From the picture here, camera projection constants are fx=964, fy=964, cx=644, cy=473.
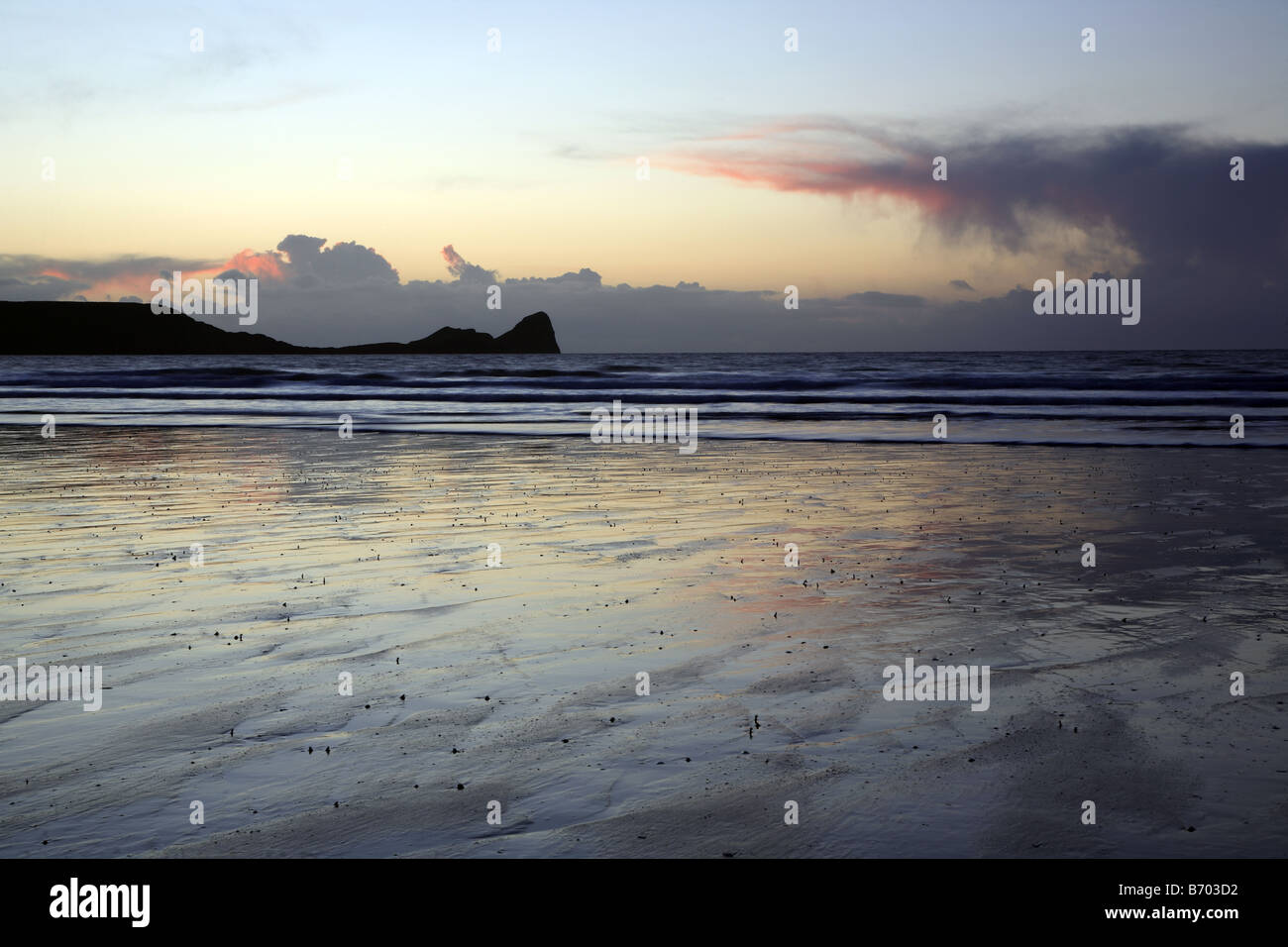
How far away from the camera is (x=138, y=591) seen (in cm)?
777

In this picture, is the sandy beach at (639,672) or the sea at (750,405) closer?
the sandy beach at (639,672)

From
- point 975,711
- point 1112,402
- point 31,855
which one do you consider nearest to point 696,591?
point 975,711

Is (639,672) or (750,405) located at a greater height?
(750,405)

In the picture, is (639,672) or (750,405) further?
(750,405)

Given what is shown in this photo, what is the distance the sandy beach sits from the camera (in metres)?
3.91

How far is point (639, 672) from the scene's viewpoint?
18.9 feet

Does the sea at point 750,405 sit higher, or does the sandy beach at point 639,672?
the sea at point 750,405

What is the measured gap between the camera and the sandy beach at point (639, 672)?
3912 millimetres

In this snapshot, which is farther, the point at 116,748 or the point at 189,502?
the point at 189,502

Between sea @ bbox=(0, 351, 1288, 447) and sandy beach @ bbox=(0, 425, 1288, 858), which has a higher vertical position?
sea @ bbox=(0, 351, 1288, 447)

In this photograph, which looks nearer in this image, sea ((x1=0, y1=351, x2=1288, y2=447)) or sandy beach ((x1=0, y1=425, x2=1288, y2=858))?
sandy beach ((x1=0, y1=425, x2=1288, y2=858))
